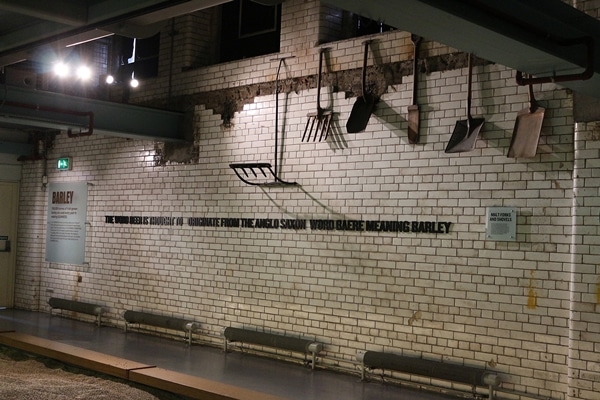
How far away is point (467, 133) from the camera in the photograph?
6.90m

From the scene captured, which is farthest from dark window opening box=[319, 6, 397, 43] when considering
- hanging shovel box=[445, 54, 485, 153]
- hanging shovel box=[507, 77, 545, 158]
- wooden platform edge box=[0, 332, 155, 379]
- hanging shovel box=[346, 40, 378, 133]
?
wooden platform edge box=[0, 332, 155, 379]

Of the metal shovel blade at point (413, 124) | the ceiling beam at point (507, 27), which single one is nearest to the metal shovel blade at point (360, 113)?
the metal shovel blade at point (413, 124)

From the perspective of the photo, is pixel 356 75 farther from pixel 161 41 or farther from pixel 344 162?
pixel 161 41

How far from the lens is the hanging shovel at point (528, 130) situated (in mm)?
6406

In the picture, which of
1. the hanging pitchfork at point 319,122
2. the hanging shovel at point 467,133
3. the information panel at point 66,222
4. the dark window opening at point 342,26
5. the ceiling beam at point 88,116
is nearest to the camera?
the hanging shovel at point 467,133

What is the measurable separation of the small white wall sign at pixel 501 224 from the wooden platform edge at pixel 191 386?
262 cm

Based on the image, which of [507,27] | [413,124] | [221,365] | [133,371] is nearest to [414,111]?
[413,124]

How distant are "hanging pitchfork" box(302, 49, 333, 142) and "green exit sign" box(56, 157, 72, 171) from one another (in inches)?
221

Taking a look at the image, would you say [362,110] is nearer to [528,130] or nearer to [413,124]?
[413,124]

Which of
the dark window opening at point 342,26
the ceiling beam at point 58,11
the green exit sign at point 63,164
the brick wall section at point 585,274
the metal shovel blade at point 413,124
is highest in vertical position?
the dark window opening at point 342,26

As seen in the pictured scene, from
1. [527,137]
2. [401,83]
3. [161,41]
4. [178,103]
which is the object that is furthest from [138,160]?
[527,137]

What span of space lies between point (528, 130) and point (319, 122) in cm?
266

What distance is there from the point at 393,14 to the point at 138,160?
7548mm

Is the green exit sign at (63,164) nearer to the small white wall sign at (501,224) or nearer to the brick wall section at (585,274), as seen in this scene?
the small white wall sign at (501,224)
